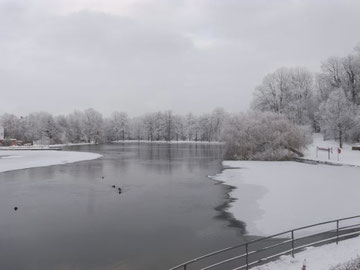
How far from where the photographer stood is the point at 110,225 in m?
15.4

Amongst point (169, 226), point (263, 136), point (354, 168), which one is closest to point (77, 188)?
point (169, 226)

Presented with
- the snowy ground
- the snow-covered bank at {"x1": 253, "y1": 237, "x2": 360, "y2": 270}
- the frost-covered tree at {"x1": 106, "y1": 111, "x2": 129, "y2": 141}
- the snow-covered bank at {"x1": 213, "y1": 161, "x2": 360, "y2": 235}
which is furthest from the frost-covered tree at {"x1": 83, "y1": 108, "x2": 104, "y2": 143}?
the snow-covered bank at {"x1": 253, "y1": 237, "x2": 360, "y2": 270}

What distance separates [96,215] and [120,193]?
6050 mm

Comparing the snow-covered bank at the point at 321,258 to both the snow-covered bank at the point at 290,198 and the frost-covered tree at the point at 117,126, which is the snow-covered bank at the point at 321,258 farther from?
the frost-covered tree at the point at 117,126

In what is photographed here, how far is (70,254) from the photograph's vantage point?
1180 centimetres

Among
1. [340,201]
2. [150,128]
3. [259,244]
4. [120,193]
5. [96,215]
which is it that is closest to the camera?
[259,244]

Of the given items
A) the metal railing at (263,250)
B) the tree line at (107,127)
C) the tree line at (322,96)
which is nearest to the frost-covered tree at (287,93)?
the tree line at (322,96)

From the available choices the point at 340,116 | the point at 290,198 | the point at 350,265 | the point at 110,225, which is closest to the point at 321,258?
the point at 350,265

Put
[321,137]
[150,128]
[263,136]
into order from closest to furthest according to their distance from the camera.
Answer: [263,136] < [321,137] < [150,128]

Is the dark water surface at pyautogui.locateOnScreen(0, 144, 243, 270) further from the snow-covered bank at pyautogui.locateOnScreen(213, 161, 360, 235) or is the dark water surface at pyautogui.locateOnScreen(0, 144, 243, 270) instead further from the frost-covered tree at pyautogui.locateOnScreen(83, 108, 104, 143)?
the frost-covered tree at pyautogui.locateOnScreen(83, 108, 104, 143)

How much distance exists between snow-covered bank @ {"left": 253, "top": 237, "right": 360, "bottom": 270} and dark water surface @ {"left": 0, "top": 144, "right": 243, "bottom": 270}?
326 centimetres

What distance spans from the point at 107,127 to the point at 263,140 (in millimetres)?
120543

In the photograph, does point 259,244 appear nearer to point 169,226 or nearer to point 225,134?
point 169,226

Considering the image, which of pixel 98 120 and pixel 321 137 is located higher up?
pixel 98 120
